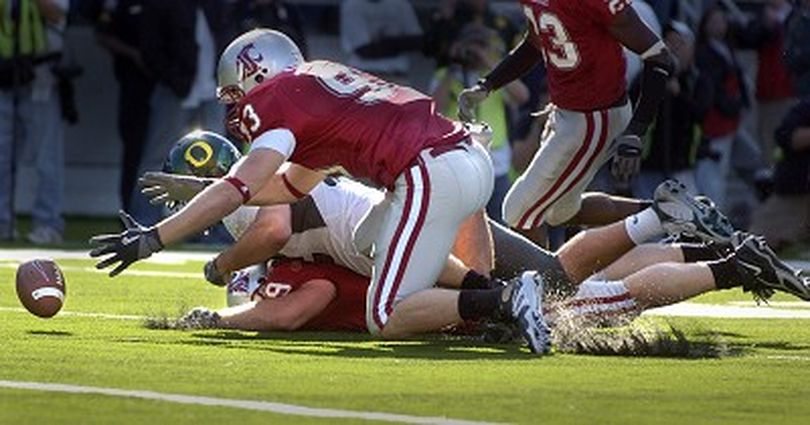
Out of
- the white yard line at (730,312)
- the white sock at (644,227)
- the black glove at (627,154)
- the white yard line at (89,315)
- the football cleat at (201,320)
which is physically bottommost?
the white yard line at (730,312)

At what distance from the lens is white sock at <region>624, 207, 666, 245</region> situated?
11.7 metres

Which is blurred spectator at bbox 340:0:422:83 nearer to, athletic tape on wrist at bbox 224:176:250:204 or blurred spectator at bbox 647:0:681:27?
blurred spectator at bbox 647:0:681:27

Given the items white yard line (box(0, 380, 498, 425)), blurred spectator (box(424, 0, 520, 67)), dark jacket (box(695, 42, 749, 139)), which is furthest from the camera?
dark jacket (box(695, 42, 749, 139))

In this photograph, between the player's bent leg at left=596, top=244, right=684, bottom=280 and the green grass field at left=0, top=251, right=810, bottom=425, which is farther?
the player's bent leg at left=596, top=244, right=684, bottom=280

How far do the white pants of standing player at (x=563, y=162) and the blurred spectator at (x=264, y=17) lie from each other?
22.5 feet

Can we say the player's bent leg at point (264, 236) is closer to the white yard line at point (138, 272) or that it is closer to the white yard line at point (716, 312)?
the white yard line at point (716, 312)

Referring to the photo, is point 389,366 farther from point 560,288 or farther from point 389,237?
point 560,288

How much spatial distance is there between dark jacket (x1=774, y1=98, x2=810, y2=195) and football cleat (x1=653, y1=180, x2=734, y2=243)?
6357 millimetres

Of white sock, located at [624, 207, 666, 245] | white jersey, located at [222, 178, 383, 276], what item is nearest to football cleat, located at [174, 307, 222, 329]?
white jersey, located at [222, 178, 383, 276]

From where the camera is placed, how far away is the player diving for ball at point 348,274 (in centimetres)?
1080

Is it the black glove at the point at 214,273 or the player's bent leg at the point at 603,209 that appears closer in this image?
the black glove at the point at 214,273

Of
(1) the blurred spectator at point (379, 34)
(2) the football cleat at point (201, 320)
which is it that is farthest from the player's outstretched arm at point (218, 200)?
(1) the blurred spectator at point (379, 34)

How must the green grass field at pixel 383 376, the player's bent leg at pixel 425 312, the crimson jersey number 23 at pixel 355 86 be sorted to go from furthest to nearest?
the crimson jersey number 23 at pixel 355 86, the player's bent leg at pixel 425 312, the green grass field at pixel 383 376

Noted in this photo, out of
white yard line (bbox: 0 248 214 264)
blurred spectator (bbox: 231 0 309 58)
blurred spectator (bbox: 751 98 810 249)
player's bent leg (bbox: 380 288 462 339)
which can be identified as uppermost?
player's bent leg (bbox: 380 288 462 339)
